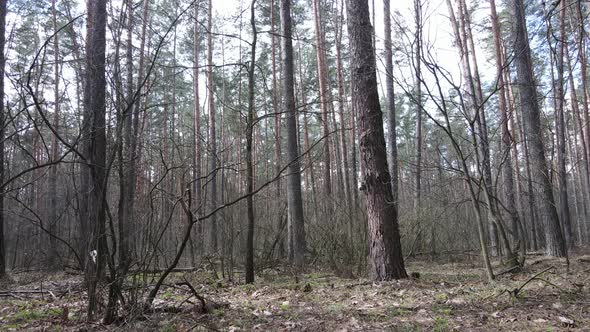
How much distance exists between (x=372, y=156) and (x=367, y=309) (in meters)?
2.35

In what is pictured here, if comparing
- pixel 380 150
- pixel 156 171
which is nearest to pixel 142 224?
pixel 156 171

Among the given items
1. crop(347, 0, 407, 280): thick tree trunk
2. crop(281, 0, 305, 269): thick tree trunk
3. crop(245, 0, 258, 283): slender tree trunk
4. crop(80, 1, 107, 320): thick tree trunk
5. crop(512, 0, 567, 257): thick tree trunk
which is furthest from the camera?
crop(512, 0, 567, 257): thick tree trunk

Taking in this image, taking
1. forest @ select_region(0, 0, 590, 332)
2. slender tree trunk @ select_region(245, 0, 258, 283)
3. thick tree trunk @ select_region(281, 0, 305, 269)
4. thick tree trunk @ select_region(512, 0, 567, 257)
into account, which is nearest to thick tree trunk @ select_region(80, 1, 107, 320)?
forest @ select_region(0, 0, 590, 332)

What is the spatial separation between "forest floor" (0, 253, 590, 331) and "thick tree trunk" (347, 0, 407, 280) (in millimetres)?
383

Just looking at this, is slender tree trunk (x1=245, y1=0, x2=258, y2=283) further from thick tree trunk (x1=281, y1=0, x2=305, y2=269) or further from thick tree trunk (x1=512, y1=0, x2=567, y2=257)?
thick tree trunk (x1=512, y1=0, x2=567, y2=257)

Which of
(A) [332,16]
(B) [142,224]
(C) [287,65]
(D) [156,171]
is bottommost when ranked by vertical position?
(B) [142,224]

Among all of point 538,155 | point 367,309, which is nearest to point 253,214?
point 367,309

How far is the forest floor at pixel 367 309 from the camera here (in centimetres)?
330

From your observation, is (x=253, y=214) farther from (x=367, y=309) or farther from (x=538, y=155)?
(x=538, y=155)

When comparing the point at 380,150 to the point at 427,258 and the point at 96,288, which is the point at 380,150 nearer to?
the point at 96,288

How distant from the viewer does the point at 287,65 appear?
9195 millimetres

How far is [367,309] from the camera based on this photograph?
3.93 meters

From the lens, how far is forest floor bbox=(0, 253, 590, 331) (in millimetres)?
3301

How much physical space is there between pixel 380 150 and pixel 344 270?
208 centimetres
